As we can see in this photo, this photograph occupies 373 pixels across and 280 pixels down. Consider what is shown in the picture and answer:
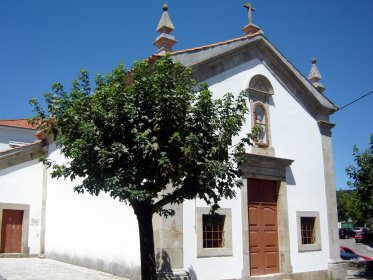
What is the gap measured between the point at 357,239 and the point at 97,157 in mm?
39682

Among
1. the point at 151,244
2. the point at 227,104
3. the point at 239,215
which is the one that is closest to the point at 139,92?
the point at 227,104

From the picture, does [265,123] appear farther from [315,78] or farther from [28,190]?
[28,190]

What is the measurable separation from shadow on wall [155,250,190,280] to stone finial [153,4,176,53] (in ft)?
17.8

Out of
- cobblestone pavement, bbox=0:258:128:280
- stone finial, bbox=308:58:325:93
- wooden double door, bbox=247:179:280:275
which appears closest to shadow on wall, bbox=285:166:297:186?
wooden double door, bbox=247:179:280:275

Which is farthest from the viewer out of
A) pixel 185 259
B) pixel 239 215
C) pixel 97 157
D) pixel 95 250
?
pixel 95 250

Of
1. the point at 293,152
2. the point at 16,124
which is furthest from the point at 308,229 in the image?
the point at 16,124

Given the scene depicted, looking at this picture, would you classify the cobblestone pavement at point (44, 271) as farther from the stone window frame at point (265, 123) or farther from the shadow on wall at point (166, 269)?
the stone window frame at point (265, 123)

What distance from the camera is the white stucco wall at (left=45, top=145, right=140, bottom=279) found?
11.0 metres

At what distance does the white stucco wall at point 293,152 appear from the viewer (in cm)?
1204

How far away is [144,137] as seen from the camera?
648cm

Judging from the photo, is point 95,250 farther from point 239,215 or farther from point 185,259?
point 239,215

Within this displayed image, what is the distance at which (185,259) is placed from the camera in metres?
10.2

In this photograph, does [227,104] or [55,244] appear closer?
[227,104]

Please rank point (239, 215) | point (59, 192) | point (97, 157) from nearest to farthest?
point (97, 157)
point (239, 215)
point (59, 192)
